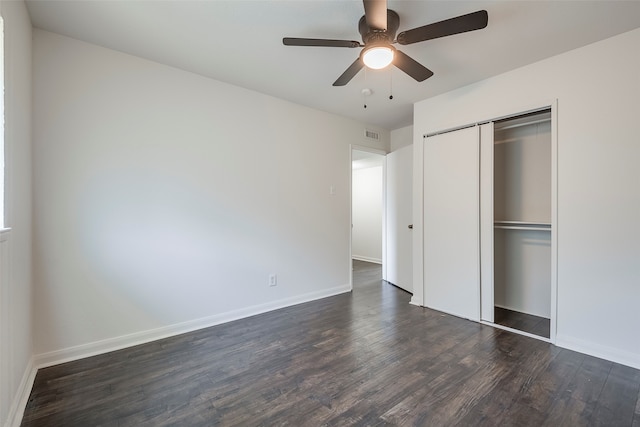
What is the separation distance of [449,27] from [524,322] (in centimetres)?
292

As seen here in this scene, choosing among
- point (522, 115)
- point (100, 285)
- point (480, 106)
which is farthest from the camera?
point (480, 106)

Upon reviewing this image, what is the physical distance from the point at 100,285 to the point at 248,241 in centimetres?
134

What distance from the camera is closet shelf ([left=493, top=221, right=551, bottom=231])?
10.0ft

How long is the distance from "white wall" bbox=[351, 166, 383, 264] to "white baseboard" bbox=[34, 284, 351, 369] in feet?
10.3

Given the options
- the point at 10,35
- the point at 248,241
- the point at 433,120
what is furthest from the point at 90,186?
the point at 433,120

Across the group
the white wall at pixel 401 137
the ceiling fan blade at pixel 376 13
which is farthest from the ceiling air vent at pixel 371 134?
the ceiling fan blade at pixel 376 13

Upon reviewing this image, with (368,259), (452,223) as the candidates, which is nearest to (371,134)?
(452,223)

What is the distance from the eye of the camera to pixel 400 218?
14.4 feet

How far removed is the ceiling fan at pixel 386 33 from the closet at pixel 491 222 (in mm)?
1452

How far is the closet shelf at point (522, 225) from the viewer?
3.06 meters

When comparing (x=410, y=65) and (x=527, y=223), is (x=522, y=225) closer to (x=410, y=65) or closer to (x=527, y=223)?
(x=527, y=223)

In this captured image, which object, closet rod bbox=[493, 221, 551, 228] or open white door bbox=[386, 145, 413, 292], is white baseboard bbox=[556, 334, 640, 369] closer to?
closet rod bbox=[493, 221, 551, 228]

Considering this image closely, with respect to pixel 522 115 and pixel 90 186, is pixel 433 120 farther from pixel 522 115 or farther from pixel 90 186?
pixel 90 186

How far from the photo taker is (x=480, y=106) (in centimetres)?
302
